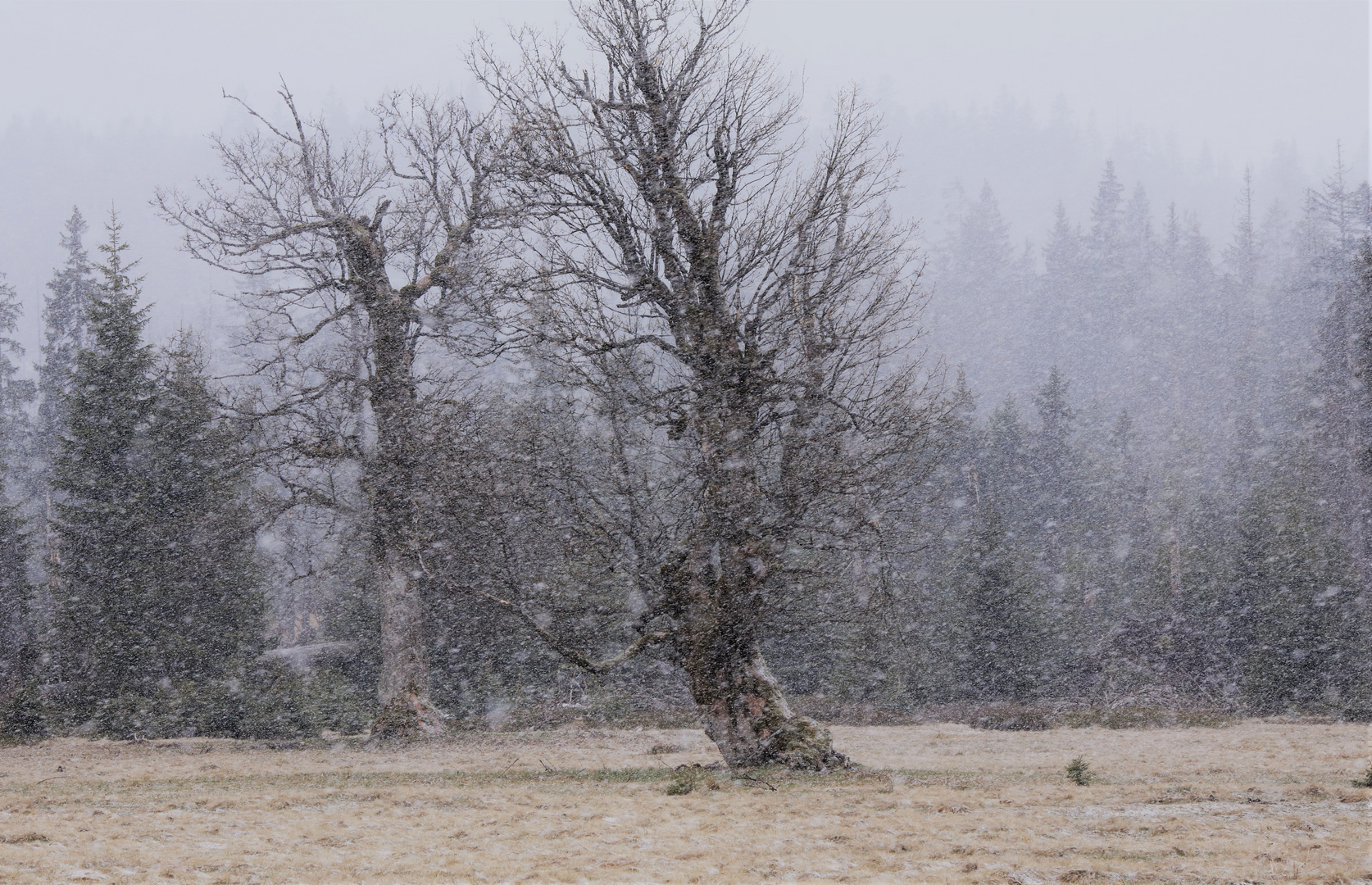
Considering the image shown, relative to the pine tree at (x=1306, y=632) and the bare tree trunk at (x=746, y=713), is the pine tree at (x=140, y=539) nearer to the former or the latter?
the bare tree trunk at (x=746, y=713)

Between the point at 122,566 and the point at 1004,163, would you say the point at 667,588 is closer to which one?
the point at 122,566

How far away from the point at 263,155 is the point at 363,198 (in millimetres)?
1901

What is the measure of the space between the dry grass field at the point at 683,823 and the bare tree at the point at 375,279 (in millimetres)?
3882

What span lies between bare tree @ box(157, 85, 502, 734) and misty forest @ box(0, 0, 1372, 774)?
0.09 meters

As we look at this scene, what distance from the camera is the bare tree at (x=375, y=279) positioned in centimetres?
1514

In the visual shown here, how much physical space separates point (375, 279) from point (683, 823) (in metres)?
12.4

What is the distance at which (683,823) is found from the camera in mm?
6609

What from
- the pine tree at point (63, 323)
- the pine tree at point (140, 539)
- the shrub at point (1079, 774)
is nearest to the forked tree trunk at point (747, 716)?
the shrub at point (1079, 774)

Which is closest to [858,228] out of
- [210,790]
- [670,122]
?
[670,122]

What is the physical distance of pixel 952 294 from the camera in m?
71.8

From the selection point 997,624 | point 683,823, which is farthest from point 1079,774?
point 997,624

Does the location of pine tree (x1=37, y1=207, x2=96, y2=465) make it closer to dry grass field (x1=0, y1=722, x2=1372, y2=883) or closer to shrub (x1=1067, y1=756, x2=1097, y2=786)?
dry grass field (x1=0, y1=722, x2=1372, y2=883)

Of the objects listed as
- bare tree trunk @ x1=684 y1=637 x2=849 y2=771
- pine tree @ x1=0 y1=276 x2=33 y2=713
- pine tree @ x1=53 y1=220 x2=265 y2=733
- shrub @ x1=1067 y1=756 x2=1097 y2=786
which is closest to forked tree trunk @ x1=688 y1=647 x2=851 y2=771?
bare tree trunk @ x1=684 y1=637 x2=849 y2=771

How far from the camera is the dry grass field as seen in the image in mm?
4816
